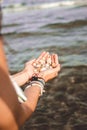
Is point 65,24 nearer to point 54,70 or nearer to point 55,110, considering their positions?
point 55,110

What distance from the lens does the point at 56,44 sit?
8258mm

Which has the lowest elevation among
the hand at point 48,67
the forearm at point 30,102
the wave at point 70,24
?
the wave at point 70,24

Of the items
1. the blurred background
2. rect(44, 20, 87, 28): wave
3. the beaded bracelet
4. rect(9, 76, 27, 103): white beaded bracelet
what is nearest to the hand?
the beaded bracelet

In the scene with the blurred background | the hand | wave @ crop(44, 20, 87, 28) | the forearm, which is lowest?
wave @ crop(44, 20, 87, 28)

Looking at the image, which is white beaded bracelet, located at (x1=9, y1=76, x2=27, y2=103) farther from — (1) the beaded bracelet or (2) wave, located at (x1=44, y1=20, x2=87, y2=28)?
(2) wave, located at (x1=44, y1=20, x2=87, y2=28)

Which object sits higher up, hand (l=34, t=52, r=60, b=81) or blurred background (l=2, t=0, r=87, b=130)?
hand (l=34, t=52, r=60, b=81)

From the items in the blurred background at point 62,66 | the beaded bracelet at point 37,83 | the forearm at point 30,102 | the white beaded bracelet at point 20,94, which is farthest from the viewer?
the blurred background at point 62,66

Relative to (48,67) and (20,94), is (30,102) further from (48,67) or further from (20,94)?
(48,67)

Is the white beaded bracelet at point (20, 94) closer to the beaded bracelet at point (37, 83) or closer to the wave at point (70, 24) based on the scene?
the beaded bracelet at point (37, 83)

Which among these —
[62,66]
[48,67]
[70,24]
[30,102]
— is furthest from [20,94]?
[70,24]

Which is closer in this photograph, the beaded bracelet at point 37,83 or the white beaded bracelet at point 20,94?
the white beaded bracelet at point 20,94

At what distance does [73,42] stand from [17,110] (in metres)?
6.42

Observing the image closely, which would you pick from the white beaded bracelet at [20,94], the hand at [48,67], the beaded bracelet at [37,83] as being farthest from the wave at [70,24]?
the white beaded bracelet at [20,94]

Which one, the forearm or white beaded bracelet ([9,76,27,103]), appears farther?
white beaded bracelet ([9,76,27,103])
